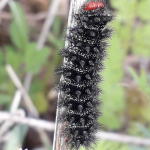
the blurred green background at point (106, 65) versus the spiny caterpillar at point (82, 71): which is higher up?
the blurred green background at point (106, 65)

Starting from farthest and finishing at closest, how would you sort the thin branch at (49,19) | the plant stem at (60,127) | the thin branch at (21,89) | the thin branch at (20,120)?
the thin branch at (49,19) < the thin branch at (21,89) < the thin branch at (20,120) < the plant stem at (60,127)

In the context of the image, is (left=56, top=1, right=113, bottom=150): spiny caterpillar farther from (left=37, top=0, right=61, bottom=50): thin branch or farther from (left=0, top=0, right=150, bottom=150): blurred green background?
(left=37, top=0, right=61, bottom=50): thin branch

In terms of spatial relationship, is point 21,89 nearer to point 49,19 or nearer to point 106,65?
point 106,65

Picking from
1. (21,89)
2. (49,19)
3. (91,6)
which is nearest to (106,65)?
(21,89)

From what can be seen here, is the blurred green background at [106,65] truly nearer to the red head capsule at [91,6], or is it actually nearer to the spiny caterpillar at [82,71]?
the spiny caterpillar at [82,71]

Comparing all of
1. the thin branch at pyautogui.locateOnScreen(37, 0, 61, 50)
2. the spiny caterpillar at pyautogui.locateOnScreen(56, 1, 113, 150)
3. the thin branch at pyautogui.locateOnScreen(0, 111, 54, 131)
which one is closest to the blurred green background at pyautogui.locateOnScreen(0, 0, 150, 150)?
the thin branch at pyautogui.locateOnScreen(37, 0, 61, 50)

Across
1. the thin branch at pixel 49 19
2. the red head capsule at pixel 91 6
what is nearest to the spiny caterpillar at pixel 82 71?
the red head capsule at pixel 91 6
